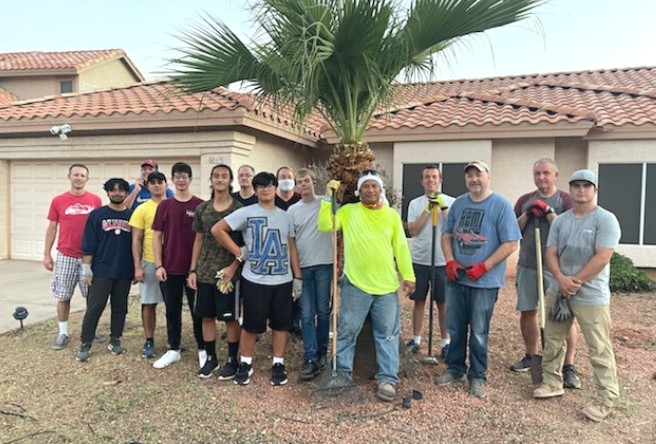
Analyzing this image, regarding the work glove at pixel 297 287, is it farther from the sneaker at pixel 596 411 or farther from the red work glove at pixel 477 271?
the sneaker at pixel 596 411

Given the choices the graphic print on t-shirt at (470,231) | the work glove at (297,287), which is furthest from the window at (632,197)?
the work glove at (297,287)

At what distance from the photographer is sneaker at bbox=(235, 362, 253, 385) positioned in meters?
4.18

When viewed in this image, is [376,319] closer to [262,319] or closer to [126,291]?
[262,319]

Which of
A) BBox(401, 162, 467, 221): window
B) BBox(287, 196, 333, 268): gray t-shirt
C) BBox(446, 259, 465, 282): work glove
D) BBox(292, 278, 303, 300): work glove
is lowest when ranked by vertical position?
BBox(292, 278, 303, 300): work glove

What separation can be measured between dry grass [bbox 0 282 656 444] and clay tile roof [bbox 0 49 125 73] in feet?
62.6

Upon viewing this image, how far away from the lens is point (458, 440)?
130 inches

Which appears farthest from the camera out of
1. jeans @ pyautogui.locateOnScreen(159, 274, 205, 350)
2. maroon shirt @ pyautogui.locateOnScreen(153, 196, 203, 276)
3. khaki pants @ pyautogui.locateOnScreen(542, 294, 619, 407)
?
jeans @ pyautogui.locateOnScreen(159, 274, 205, 350)

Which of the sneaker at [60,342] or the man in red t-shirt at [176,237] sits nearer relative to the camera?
the man in red t-shirt at [176,237]

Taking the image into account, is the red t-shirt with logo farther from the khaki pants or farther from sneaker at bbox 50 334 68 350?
the khaki pants

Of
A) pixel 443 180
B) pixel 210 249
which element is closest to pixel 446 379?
pixel 210 249

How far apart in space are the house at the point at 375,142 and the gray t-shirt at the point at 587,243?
5418mm

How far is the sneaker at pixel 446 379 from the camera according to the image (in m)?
4.14

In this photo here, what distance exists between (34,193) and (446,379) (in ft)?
33.7

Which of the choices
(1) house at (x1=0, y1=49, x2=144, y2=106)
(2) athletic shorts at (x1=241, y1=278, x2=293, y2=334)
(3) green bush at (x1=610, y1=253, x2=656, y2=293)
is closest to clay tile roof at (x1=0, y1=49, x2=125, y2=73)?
(1) house at (x1=0, y1=49, x2=144, y2=106)
